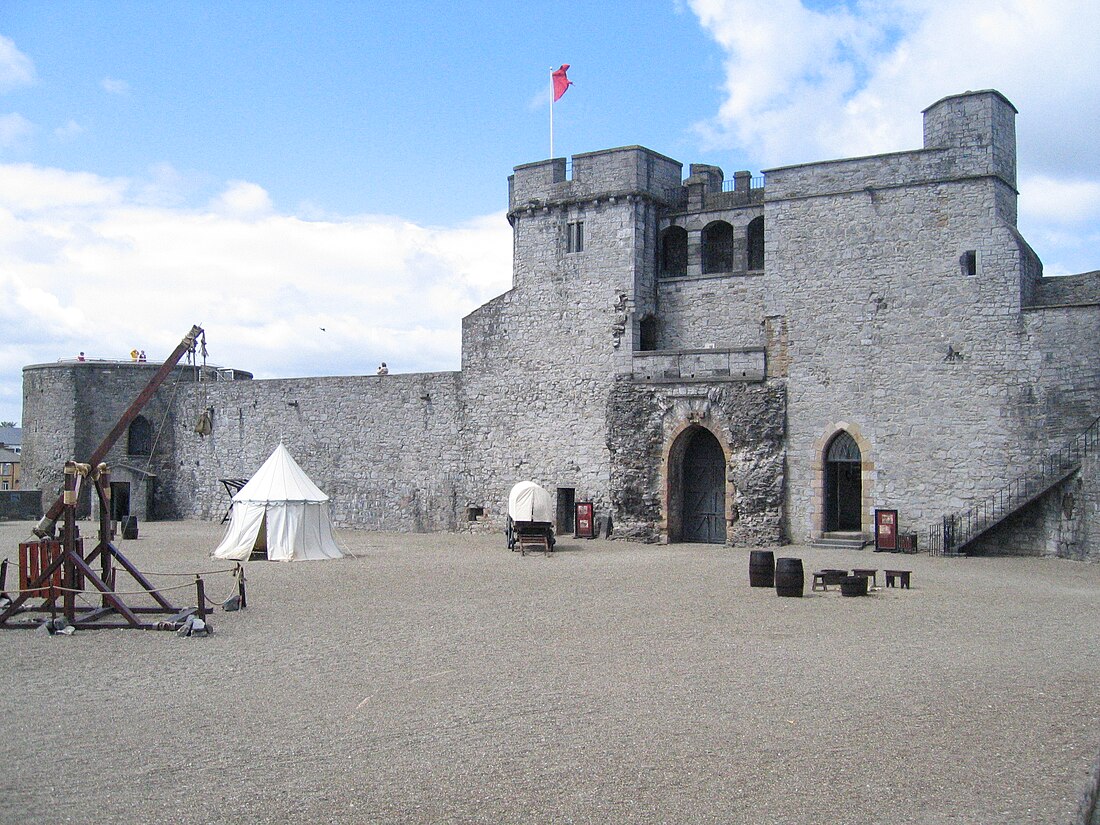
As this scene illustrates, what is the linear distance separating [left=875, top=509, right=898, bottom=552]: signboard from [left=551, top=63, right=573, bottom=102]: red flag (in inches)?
534

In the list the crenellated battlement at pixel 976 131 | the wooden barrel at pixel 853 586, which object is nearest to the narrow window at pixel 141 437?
the crenellated battlement at pixel 976 131

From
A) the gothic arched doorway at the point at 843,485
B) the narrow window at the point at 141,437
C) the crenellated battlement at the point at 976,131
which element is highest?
the crenellated battlement at the point at 976,131

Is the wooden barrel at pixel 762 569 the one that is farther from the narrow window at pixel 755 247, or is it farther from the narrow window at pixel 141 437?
the narrow window at pixel 141 437

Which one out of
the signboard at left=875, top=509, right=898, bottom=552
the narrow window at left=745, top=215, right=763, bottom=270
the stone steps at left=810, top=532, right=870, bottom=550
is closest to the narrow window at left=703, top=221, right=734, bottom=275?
the narrow window at left=745, top=215, right=763, bottom=270

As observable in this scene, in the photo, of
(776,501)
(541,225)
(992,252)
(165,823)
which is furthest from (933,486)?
(165,823)

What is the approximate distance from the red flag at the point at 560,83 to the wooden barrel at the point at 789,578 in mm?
16224

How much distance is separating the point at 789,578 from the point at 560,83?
54.6 ft

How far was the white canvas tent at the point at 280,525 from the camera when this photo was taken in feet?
69.1

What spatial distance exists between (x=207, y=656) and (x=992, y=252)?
689 inches

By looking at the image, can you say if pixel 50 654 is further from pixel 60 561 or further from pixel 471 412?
pixel 471 412

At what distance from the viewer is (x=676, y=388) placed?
24.0m

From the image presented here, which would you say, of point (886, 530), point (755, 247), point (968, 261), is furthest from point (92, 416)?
point (968, 261)

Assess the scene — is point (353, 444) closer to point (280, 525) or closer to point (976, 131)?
point (280, 525)

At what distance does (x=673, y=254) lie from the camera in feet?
88.3
